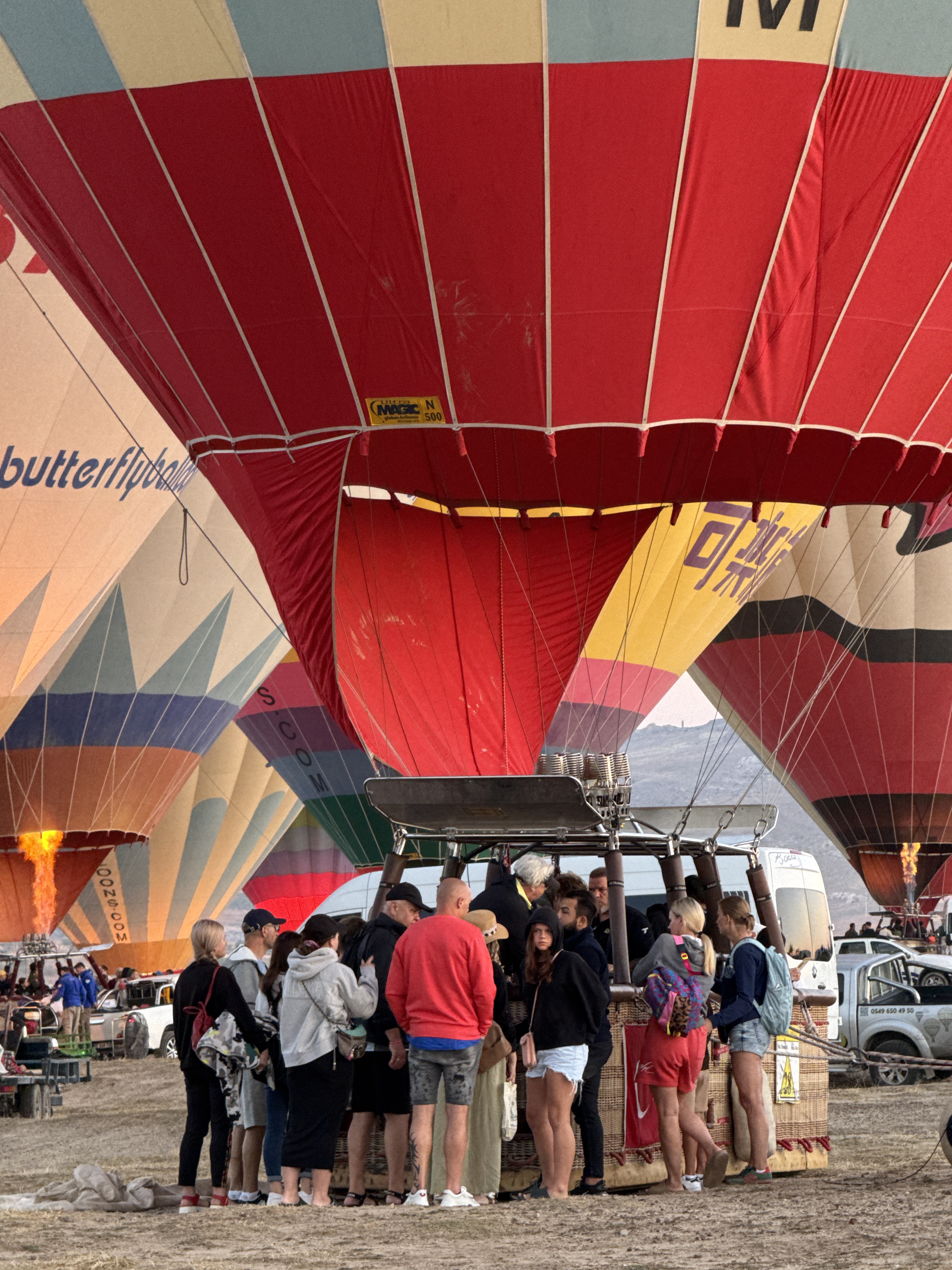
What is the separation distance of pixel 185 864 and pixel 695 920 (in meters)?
30.2

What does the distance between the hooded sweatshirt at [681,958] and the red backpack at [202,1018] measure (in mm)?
1888

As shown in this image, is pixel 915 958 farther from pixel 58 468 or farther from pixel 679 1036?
pixel 58 468

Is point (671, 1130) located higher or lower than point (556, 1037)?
lower

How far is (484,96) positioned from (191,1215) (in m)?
5.59

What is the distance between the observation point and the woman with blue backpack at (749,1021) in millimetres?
7984

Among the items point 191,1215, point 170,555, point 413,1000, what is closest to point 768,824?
point 413,1000

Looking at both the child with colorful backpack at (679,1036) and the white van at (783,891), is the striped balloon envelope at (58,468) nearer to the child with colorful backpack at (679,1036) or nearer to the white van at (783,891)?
the white van at (783,891)

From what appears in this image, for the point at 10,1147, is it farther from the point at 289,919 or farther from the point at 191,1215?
the point at 289,919

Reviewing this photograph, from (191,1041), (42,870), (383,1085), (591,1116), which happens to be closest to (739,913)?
(591,1116)

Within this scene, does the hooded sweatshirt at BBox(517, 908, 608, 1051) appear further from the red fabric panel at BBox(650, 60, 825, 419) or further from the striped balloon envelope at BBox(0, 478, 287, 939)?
the striped balloon envelope at BBox(0, 478, 287, 939)

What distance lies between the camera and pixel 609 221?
940 cm

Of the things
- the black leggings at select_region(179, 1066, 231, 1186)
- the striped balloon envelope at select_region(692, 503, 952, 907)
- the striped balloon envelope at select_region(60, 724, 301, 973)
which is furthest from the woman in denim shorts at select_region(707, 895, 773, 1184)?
the striped balloon envelope at select_region(60, 724, 301, 973)

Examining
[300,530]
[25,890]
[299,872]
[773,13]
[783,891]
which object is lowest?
[783,891]

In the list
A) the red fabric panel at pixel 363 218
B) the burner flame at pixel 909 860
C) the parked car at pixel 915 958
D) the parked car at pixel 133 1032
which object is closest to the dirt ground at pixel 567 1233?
the red fabric panel at pixel 363 218
